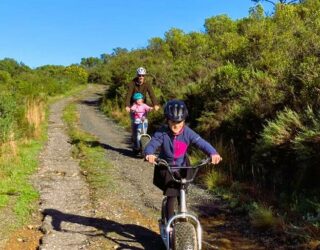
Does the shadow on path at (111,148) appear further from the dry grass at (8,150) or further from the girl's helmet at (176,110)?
the girl's helmet at (176,110)

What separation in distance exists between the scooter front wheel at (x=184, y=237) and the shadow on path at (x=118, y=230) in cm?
116

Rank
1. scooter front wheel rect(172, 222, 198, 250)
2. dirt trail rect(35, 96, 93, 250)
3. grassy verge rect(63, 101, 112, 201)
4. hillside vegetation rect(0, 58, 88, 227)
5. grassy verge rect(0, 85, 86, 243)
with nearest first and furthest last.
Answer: scooter front wheel rect(172, 222, 198, 250) < dirt trail rect(35, 96, 93, 250) < grassy verge rect(0, 85, 86, 243) < hillside vegetation rect(0, 58, 88, 227) < grassy verge rect(63, 101, 112, 201)

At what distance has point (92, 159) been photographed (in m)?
10.6

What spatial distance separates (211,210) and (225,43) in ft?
46.3

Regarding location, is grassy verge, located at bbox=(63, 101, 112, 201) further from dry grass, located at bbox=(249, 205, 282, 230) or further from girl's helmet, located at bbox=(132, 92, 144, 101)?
dry grass, located at bbox=(249, 205, 282, 230)

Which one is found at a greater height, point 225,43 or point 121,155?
point 225,43

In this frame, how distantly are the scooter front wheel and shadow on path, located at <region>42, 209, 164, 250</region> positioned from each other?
3.80 ft

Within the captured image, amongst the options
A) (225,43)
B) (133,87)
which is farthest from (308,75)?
(225,43)

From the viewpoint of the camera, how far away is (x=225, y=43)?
66.7 feet

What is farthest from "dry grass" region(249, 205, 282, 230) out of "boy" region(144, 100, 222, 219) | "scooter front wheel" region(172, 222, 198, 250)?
"scooter front wheel" region(172, 222, 198, 250)

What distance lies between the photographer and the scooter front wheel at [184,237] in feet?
14.4

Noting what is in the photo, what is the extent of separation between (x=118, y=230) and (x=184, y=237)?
1.91m

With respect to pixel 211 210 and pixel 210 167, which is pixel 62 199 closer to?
pixel 211 210

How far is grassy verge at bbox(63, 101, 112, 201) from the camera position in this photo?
8.52 meters
